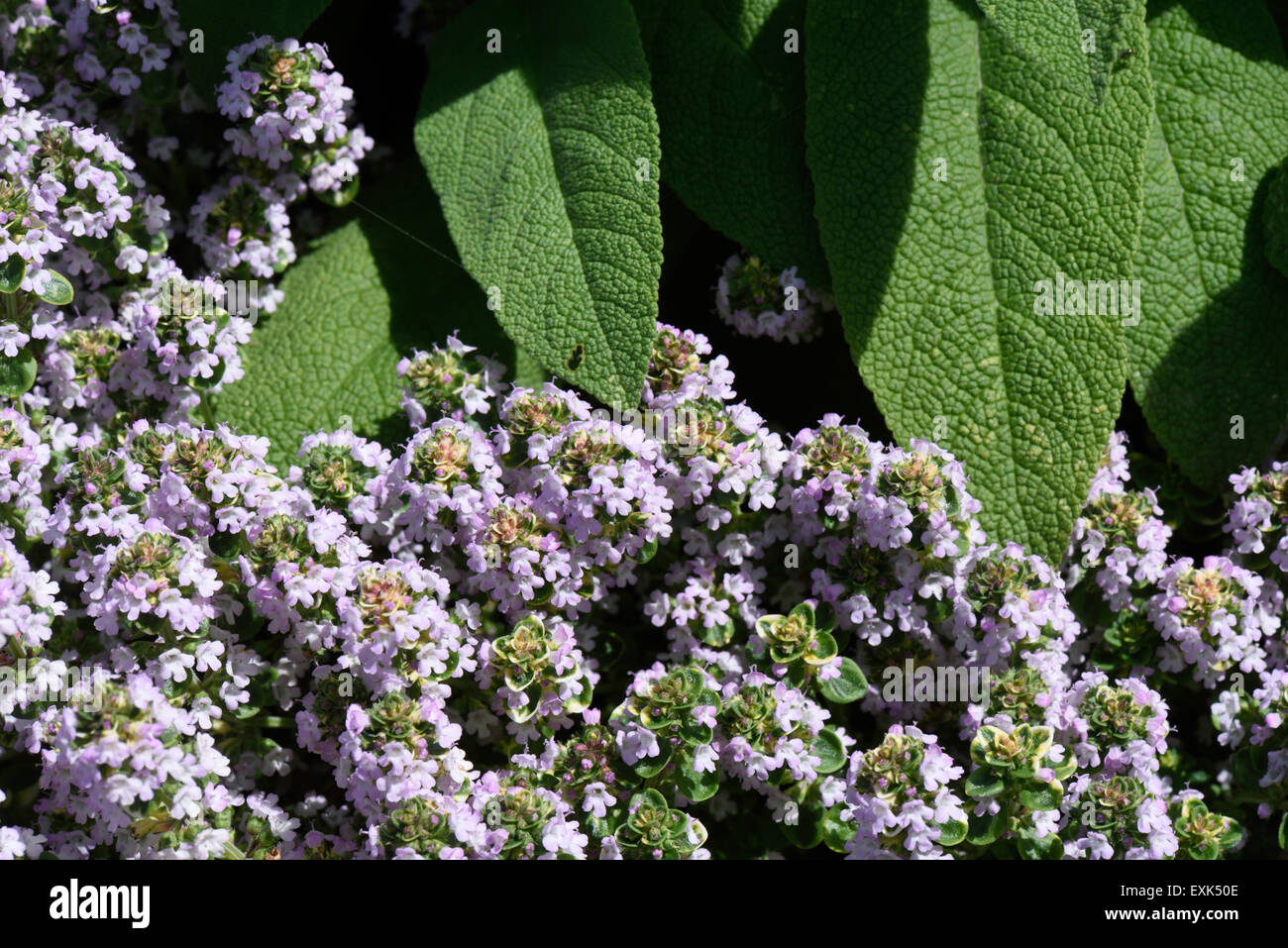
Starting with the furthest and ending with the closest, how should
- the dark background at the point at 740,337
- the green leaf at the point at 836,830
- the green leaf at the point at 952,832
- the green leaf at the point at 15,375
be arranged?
the dark background at the point at 740,337 → the green leaf at the point at 15,375 → the green leaf at the point at 836,830 → the green leaf at the point at 952,832

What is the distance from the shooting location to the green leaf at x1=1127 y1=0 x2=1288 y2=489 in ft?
7.62

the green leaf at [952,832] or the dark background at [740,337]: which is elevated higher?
the dark background at [740,337]

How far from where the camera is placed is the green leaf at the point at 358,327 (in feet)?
7.79

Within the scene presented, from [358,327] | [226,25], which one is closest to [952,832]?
[358,327]

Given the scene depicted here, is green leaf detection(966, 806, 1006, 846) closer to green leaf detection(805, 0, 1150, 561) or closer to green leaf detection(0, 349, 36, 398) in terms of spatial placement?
green leaf detection(805, 0, 1150, 561)

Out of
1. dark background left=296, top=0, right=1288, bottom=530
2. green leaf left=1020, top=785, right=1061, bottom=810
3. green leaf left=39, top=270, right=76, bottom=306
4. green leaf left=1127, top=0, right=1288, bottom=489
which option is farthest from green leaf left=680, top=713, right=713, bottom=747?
green leaf left=39, top=270, right=76, bottom=306

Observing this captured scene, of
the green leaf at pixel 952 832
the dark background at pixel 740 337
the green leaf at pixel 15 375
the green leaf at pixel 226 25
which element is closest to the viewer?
the green leaf at pixel 952 832

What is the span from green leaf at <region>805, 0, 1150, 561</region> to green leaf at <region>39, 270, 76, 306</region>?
1.25 meters

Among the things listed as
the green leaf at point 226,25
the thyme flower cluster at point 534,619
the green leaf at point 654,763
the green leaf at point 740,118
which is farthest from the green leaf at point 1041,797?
the green leaf at point 226,25

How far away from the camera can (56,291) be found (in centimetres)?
205

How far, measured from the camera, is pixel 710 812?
6.92 ft

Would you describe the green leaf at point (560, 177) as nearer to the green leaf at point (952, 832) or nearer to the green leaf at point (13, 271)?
the green leaf at point (13, 271)

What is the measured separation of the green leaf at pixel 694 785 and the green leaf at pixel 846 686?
0.22 meters

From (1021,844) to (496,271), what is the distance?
1235mm
